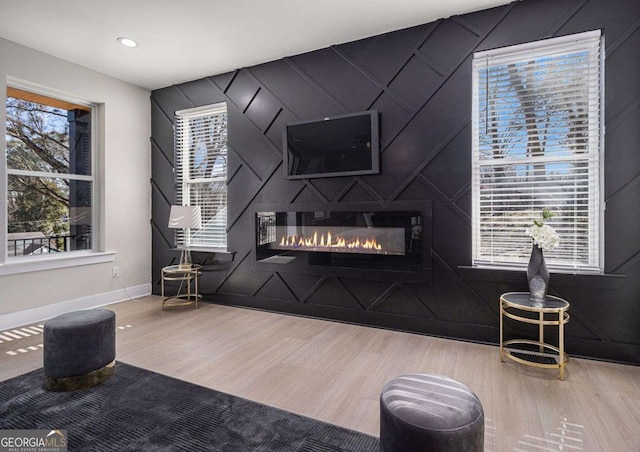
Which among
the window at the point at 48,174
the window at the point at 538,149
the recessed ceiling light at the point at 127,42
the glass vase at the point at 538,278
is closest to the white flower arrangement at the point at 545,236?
the glass vase at the point at 538,278

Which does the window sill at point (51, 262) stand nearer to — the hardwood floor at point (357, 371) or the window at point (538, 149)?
the hardwood floor at point (357, 371)

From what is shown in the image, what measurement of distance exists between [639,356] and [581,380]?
0.63m

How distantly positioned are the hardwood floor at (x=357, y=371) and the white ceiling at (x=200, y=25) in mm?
2849

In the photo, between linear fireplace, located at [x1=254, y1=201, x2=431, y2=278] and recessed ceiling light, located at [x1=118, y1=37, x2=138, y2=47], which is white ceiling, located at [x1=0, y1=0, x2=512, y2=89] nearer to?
recessed ceiling light, located at [x1=118, y1=37, x2=138, y2=47]

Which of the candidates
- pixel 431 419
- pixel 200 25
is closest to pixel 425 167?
pixel 431 419

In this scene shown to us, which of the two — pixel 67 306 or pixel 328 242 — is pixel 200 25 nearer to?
pixel 328 242

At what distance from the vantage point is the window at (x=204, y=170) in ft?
14.0

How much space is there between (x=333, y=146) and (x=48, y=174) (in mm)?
3185

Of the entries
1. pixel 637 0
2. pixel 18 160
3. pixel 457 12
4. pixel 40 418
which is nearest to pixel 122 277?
pixel 18 160

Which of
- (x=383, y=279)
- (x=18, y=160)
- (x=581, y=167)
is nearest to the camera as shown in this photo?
(x=581, y=167)

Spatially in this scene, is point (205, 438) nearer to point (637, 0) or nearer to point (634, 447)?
point (634, 447)

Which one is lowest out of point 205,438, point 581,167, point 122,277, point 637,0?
point 205,438

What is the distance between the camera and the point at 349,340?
300 cm

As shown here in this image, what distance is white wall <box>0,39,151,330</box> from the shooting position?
340cm
